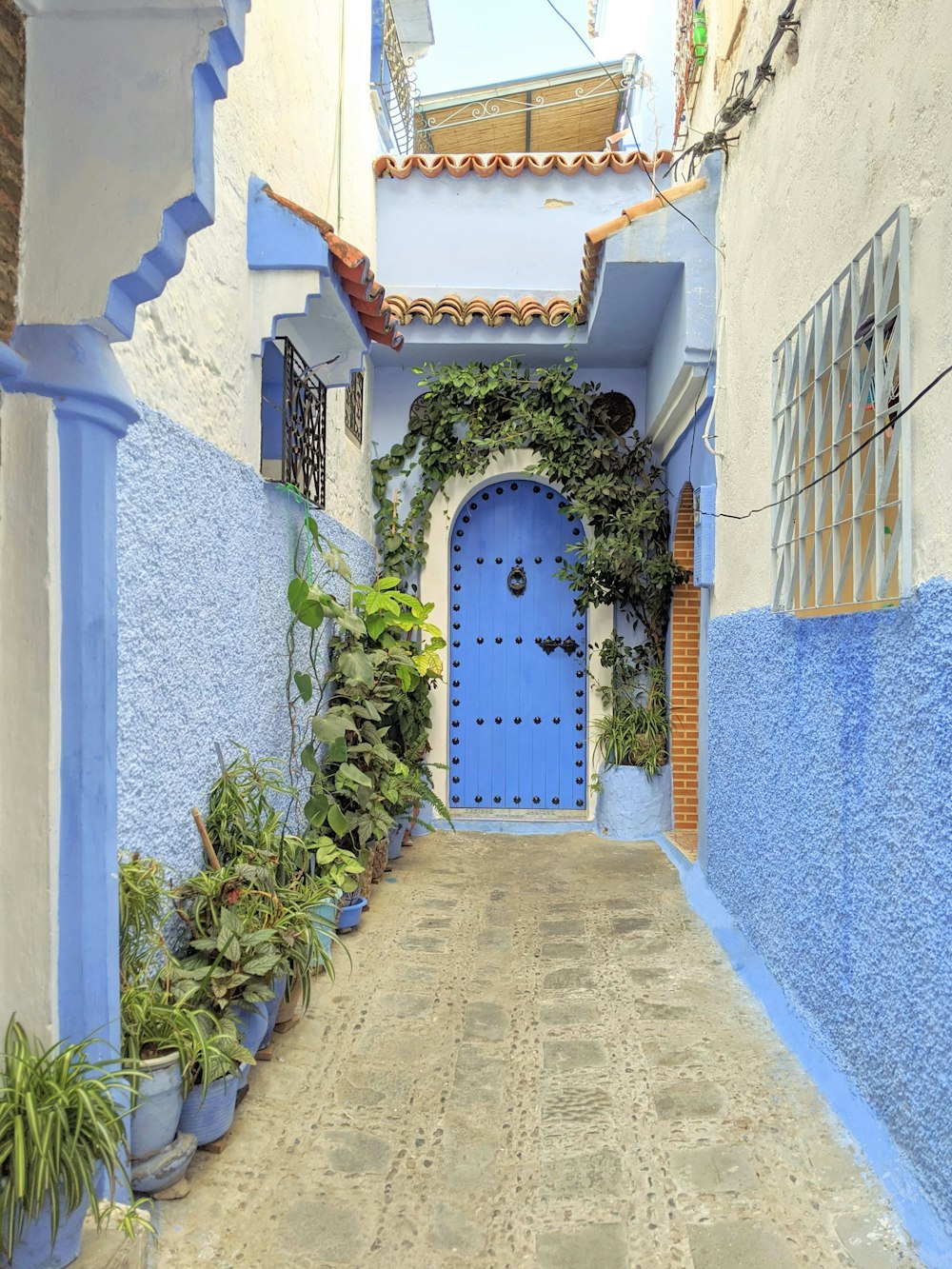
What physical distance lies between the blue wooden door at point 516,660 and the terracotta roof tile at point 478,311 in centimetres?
129

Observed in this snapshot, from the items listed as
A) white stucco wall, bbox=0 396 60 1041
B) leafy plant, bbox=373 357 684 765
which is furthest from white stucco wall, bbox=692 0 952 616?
white stucco wall, bbox=0 396 60 1041

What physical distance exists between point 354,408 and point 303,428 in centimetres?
211

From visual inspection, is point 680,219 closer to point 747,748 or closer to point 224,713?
point 747,748

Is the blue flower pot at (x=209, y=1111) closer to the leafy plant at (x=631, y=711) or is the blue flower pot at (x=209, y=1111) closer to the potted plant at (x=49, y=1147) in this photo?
the potted plant at (x=49, y=1147)

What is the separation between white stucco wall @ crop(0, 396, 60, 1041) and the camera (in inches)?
83.9

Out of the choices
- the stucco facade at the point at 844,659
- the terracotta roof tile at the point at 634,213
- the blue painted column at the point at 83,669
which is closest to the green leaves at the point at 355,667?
the stucco facade at the point at 844,659

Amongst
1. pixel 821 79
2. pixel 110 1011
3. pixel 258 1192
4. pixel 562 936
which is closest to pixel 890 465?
pixel 821 79

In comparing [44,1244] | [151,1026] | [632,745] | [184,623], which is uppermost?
[184,623]

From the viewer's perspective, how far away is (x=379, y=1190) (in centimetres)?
263

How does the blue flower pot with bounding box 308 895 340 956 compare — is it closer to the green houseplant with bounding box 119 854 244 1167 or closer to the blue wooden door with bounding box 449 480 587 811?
the green houseplant with bounding box 119 854 244 1167

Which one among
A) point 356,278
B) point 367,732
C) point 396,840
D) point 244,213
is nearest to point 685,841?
point 396,840

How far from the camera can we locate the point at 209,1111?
8.80ft

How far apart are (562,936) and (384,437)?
4.34 m

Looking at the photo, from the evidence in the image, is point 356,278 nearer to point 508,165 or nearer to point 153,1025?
point 153,1025
